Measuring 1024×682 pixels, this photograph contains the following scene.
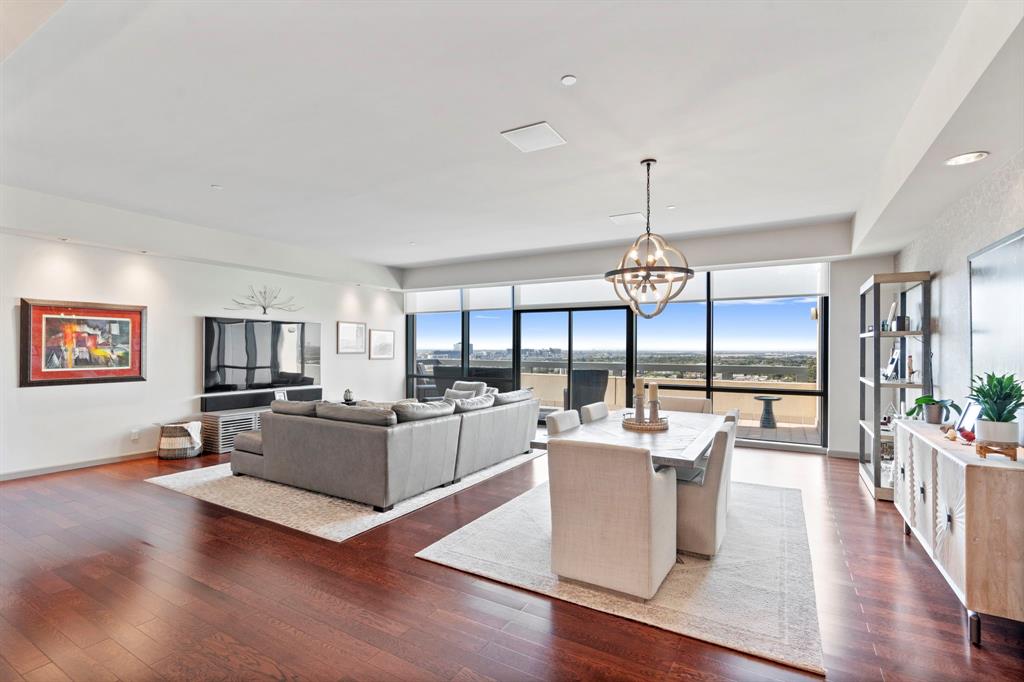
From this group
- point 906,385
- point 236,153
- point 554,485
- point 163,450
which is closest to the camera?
point 554,485

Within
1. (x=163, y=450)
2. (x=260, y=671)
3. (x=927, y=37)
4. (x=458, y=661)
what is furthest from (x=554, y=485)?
(x=163, y=450)

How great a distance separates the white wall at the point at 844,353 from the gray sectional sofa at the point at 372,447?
13.7 feet

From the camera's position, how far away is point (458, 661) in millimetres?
2193

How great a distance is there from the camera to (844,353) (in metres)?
6.02

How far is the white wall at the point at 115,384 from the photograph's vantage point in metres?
5.00

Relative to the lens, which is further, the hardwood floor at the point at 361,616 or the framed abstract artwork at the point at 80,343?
the framed abstract artwork at the point at 80,343

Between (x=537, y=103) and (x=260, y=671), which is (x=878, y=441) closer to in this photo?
(x=537, y=103)

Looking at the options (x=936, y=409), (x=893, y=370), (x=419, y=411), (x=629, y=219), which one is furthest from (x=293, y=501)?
(x=893, y=370)

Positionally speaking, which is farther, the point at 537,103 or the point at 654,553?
the point at 537,103

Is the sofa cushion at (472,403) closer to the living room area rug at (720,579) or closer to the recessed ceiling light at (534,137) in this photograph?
the living room area rug at (720,579)

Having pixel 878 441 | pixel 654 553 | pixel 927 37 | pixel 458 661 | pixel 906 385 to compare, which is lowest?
pixel 458 661

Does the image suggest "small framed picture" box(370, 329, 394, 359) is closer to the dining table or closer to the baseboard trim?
the baseboard trim

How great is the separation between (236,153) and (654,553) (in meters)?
4.03

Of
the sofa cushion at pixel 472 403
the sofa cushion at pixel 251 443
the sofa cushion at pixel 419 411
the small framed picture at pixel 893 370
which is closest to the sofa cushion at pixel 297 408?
the sofa cushion at pixel 251 443
